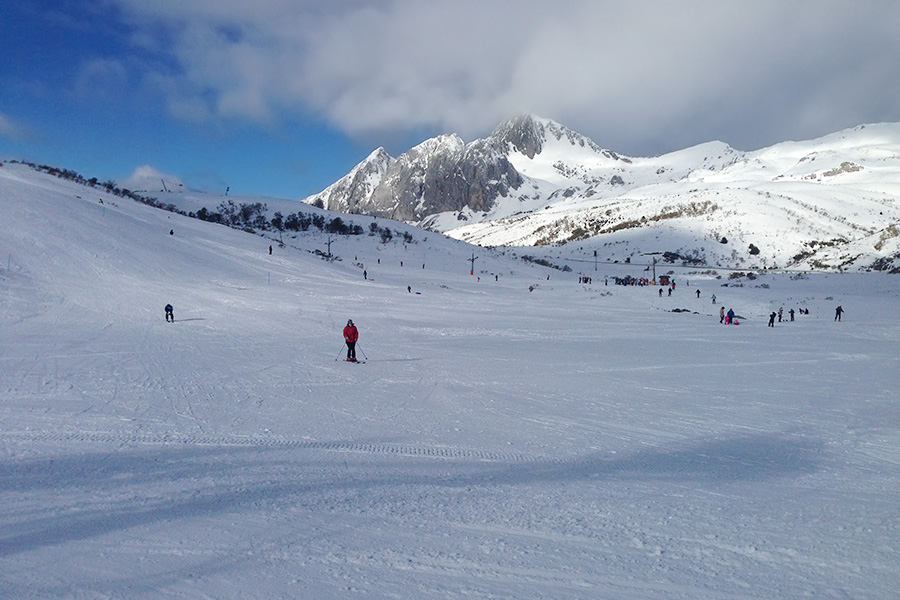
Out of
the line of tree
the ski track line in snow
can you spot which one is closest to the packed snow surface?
the ski track line in snow

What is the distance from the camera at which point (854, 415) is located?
9.64 m

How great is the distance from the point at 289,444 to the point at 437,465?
86.7 inches

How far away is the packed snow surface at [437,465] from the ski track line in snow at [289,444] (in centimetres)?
5

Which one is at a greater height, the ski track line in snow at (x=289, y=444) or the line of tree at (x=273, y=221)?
the line of tree at (x=273, y=221)

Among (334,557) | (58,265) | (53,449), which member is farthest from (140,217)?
(334,557)

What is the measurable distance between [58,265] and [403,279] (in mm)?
25380

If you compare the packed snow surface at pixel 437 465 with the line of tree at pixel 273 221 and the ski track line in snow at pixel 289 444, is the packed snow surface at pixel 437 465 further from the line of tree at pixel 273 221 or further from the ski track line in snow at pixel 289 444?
the line of tree at pixel 273 221

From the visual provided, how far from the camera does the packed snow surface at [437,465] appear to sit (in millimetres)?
4047

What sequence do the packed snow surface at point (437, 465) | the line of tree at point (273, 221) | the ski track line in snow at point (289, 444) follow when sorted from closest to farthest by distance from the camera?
the packed snow surface at point (437, 465) < the ski track line in snow at point (289, 444) < the line of tree at point (273, 221)

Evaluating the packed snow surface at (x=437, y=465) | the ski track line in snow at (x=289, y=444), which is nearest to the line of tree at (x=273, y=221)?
the packed snow surface at (x=437, y=465)

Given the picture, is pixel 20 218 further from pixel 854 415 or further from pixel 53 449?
pixel 854 415

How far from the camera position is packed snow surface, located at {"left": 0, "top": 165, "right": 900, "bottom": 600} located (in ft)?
13.3

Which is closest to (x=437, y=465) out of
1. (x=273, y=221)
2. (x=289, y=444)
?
(x=289, y=444)

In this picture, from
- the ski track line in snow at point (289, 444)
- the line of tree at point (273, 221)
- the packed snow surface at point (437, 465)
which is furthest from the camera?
the line of tree at point (273, 221)
